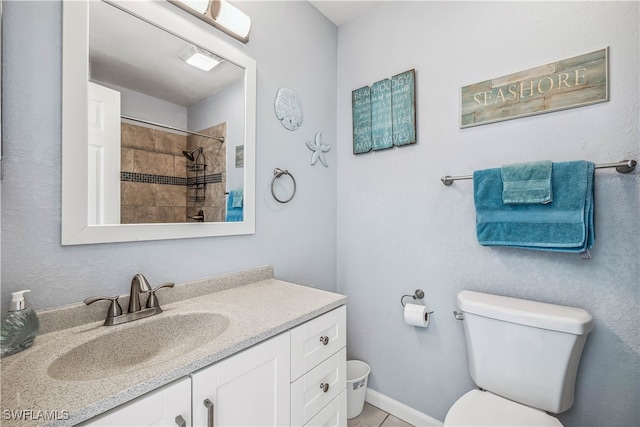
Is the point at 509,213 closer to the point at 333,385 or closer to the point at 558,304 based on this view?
the point at 558,304

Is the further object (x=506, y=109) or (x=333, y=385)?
(x=506, y=109)

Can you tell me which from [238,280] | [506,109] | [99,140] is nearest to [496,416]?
[238,280]

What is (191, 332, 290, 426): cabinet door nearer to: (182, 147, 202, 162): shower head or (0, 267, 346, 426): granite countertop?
(0, 267, 346, 426): granite countertop

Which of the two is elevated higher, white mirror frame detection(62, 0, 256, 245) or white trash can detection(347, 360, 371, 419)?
white mirror frame detection(62, 0, 256, 245)

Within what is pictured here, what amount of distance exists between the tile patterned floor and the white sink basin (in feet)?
3.85

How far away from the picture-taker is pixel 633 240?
105 cm

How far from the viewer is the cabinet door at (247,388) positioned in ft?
2.33

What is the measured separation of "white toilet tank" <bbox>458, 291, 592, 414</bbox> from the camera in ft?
3.40

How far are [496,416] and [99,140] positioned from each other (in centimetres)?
175

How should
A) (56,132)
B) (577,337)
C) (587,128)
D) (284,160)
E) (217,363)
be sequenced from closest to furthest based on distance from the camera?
(217,363)
(56,132)
(577,337)
(587,128)
(284,160)

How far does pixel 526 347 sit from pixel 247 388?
108 centimetres

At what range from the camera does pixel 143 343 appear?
91 cm

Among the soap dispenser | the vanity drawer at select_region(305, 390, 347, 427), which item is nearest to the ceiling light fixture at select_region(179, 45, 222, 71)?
the soap dispenser

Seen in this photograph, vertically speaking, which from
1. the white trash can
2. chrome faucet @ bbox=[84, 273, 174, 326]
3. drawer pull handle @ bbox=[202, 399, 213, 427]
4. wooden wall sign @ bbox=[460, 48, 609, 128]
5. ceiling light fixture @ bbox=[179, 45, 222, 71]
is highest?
ceiling light fixture @ bbox=[179, 45, 222, 71]
